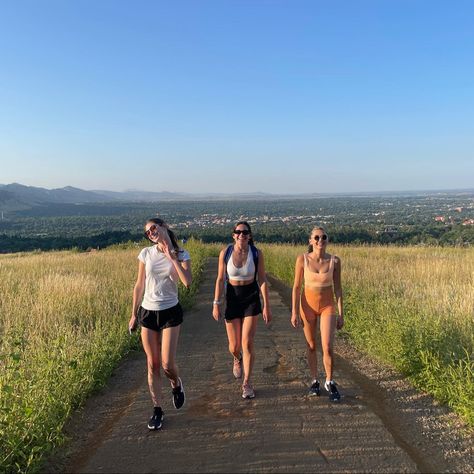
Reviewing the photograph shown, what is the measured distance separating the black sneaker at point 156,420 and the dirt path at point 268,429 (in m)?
0.08

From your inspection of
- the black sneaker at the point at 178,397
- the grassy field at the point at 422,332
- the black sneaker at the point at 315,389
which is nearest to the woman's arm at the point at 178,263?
the black sneaker at the point at 178,397

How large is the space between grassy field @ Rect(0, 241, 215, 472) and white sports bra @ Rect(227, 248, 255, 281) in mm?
1801

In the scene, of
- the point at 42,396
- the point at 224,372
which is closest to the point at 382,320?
the point at 224,372

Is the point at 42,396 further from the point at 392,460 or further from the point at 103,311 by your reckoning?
the point at 103,311

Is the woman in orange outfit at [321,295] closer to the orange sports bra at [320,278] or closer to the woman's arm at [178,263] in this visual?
the orange sports bra at [320,278]

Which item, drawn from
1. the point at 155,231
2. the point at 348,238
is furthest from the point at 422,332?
the point at 348,238

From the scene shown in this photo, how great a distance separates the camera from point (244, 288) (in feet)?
14.8

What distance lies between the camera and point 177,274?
13.2 ft

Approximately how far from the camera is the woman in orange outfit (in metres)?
4.45

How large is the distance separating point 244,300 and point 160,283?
958 mm

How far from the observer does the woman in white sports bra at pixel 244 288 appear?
176 inches

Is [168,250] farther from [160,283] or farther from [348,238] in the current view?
[348,238]

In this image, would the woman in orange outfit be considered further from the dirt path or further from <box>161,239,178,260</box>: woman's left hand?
<box>161,239,178,260</box>: woman's left hand

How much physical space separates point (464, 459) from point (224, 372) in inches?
110
